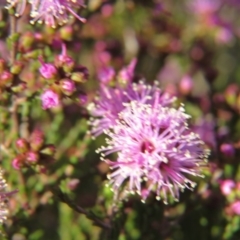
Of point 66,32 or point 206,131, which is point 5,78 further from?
point 206,131

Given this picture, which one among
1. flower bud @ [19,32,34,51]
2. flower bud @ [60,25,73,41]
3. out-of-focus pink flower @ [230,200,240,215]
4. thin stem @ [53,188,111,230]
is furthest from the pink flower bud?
out-of-focus pink flower @ [230,200,240,215]

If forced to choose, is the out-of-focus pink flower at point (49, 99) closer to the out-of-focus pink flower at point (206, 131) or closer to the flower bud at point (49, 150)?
the flower bud at point (49, 150)

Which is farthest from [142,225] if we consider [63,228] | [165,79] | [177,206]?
[165,79]

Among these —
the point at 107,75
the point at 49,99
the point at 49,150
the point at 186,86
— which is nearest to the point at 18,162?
the point at 49,150

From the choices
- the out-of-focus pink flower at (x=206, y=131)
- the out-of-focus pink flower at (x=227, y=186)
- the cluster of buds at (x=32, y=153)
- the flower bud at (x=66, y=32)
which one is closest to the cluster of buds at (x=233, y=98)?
the out-of-focus pink flower at (x=206, y=131)

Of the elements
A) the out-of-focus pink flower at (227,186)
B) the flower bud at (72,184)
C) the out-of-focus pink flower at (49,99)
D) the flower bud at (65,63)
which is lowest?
the flower bud at (72,184)

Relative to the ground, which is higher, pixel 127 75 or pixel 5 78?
pixel 127 75
